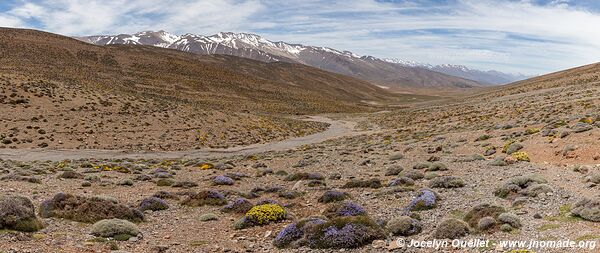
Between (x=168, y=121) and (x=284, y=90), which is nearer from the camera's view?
(x=168, y=121)

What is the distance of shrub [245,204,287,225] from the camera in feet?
46.2

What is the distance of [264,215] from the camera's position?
14.2 meters

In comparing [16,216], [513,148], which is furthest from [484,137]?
[16,216]

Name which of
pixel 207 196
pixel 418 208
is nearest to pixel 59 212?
pixel 207 196

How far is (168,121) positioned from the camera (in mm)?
61312

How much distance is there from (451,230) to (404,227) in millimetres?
1442

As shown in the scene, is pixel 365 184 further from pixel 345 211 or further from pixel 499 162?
pixel 499 162

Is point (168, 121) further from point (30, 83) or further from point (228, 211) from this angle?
point (228, 211)

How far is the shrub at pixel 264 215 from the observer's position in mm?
14086

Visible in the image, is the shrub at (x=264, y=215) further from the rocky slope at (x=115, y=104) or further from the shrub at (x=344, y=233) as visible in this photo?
the rocky slope at (x=115, y=104)

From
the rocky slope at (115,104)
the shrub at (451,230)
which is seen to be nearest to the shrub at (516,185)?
the shrub at (451,230)

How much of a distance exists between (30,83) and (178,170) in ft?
155

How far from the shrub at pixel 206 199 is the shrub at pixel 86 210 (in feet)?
9.92

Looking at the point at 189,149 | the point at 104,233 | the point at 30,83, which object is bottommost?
the point at 189,149
